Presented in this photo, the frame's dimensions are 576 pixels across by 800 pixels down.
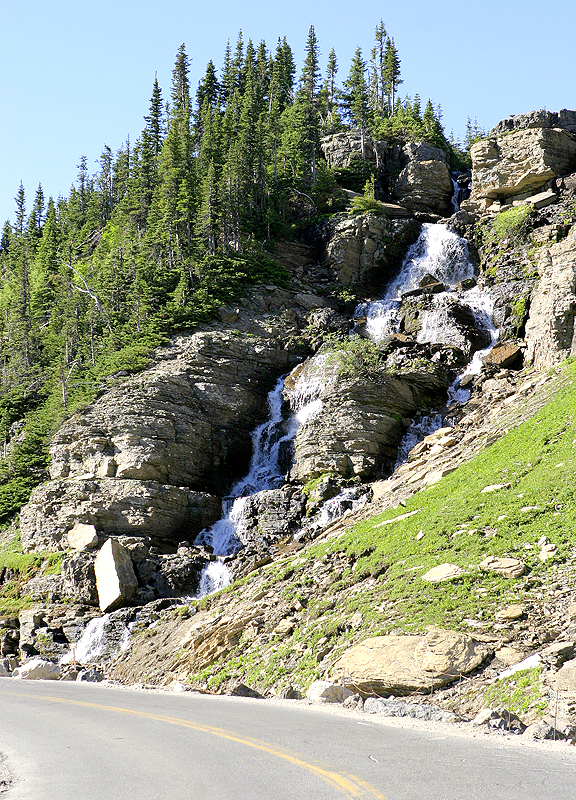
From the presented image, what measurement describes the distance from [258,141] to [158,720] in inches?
2579

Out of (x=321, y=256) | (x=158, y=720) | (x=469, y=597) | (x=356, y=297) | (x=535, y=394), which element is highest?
(x=321, y=256)

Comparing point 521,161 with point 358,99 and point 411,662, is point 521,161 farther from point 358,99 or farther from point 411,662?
point 411,662

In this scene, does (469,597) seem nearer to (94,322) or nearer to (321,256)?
(321,256)

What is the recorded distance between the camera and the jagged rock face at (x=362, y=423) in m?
38.9

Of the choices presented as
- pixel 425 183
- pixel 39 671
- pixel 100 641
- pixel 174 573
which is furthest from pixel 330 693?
pixel 425 183

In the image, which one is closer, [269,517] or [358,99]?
[269,517]

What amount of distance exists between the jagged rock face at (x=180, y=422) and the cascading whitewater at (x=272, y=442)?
37.1 inches

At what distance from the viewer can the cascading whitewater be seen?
40.0 metres

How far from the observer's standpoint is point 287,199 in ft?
223

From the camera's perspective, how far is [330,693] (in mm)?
17547

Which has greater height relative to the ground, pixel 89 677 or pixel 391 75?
pixel 391 75

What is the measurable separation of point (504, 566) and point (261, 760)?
10.8m

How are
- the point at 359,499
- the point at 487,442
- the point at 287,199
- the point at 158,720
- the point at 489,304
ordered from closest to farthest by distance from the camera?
1. the point at 158,720
2. the point at 487,442
3. the point at 359,499
4. the point at 489,304
5. the point at 287,199

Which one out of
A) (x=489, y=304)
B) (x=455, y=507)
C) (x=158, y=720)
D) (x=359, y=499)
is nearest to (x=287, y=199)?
(x=489, y=304)
